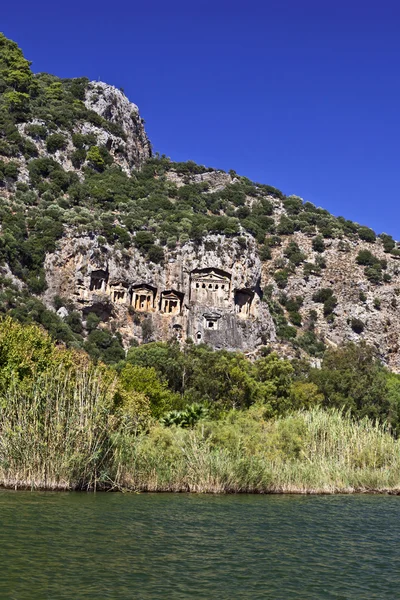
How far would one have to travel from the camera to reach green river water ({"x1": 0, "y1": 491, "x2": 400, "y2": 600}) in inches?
534

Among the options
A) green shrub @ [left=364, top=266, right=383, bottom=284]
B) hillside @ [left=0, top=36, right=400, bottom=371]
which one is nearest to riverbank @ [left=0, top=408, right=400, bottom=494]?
hillside @ [left=0, top=36, right=400, bottom=371]

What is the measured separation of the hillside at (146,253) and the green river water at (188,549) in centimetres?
4694

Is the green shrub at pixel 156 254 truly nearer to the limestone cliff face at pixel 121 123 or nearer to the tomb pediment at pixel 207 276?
the tomb pediment at pixel 207 276

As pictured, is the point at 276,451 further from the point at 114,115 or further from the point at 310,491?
the point at 114,115

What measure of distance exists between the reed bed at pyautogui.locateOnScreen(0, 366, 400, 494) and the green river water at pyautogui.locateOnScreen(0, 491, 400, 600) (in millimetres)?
1130

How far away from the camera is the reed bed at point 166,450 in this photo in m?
24.5

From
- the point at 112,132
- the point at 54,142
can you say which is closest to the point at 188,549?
the point at 54,142

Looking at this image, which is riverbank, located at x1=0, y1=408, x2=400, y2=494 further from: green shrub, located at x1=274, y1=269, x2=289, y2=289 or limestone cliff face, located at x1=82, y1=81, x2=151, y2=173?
limestone cliff face, located at x1=82, y1=81, x2=151, y2=173

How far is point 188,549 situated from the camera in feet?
56.5

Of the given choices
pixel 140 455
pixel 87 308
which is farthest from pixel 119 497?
pixel 87 308

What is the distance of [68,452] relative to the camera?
963 inches

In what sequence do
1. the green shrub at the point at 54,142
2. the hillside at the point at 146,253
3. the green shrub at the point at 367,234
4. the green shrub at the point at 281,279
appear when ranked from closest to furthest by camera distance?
the hillside at the point at 146,253 < the green shrub at the point at 54,142 < the green shrub at the point at 281,279 < the green shrub at the point at 367,234

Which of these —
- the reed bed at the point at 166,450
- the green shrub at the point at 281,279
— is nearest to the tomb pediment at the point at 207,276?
the green shrub at the point at 281,279

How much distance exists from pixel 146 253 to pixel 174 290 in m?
6.22
